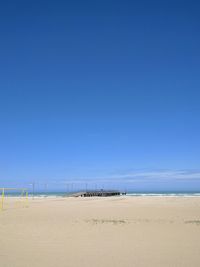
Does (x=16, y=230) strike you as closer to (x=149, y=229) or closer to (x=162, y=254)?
(x=149, y=229)

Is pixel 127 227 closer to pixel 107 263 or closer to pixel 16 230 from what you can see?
pixel 16 230

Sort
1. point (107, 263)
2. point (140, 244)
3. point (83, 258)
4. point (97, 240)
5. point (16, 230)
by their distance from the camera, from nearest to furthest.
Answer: point (107, 263) < point (83, 258) < point (140, 244) < point (97, 240) < point (16, 230)

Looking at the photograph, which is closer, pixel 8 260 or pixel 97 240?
pixel 8 260

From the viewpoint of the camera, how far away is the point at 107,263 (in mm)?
6430

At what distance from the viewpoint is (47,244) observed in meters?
8.27

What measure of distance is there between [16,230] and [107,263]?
213 inches

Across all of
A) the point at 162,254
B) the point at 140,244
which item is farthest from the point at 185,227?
the point at 162,254

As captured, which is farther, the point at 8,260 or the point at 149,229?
the point at 149,229

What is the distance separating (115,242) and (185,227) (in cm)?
401

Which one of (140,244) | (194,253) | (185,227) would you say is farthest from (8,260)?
(185,227)

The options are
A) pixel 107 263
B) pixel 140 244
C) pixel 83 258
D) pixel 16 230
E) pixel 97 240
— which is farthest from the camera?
pixel 16 230

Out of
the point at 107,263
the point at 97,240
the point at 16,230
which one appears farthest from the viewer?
the point at 16,230

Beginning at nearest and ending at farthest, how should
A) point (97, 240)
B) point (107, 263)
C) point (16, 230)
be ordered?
point (107, 263) → point (97, 240) → point (16, 230)

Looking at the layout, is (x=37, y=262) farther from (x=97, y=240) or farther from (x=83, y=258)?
(x=97, y=240)
